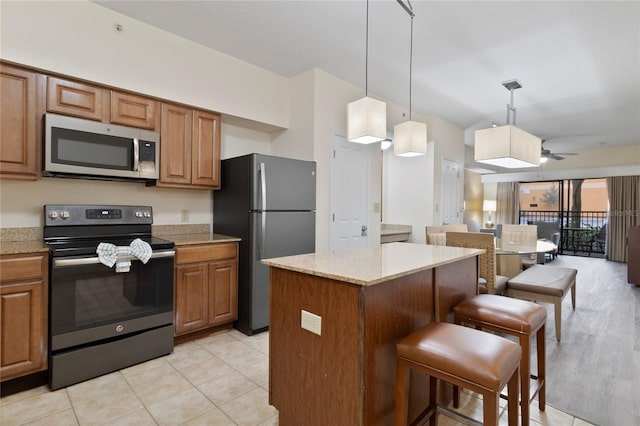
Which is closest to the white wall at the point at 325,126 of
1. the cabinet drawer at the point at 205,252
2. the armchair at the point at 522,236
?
the cabinet drawer at the point at 205,252

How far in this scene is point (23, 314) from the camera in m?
2.05

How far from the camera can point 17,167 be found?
2.26 metres

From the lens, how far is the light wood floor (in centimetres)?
198

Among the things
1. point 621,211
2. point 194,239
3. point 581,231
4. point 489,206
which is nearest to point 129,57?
point 194,239

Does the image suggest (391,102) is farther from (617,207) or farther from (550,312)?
(617,207)

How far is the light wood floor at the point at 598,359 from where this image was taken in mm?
1979

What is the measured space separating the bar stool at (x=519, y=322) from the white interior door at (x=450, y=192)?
3733 mm

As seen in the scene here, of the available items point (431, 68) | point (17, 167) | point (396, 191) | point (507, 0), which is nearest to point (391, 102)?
point (431, 68)

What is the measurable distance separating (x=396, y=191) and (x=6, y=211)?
4.95 metres

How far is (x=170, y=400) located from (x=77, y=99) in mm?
2259

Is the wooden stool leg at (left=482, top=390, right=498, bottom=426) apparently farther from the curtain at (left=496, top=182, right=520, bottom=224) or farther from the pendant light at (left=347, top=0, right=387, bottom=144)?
the curtain at (left=496, top=182, right=520, bottom=224)

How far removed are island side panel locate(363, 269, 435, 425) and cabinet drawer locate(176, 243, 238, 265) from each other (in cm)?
192

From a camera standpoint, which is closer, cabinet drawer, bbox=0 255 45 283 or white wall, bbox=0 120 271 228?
cabinet drawer, bbox=0 255 45 283

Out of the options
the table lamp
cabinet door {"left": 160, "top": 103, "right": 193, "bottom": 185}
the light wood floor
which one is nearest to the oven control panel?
cabinet door {"left": 160, "top": 103, "right": 193, "bottom": 185}
